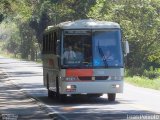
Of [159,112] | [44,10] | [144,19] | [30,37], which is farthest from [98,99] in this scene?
[30,37]

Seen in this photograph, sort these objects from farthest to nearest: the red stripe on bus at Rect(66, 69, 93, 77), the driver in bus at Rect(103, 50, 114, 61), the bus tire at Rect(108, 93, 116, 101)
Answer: the bus tire at Rect(108, 93, 116, 101) < the driver in bus at Rect(103, 50, 114, 61) < the red stripe on bus at Rect(66, 69, 93, 77)

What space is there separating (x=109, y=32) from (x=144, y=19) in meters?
26.7

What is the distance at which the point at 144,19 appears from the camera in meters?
48.6

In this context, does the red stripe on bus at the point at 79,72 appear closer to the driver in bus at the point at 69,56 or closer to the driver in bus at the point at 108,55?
the driver in bus at the point at 69,56

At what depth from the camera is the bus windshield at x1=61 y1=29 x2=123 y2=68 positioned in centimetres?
2198

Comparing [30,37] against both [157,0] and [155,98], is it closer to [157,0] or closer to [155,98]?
[157,0]

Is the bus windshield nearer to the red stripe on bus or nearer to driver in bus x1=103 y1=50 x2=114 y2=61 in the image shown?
driver in bus x1=103 y1=50 x2=114 y2=61

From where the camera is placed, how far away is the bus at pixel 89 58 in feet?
71.9

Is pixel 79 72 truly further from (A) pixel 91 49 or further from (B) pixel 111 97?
(B) pixel 111 97

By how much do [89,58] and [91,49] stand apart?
14.4 inches

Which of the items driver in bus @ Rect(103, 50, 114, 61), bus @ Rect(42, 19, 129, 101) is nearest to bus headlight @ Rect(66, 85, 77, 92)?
bus @ Rect(42, 19, 129, 101)

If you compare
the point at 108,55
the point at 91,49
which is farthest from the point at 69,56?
the point at 108,55

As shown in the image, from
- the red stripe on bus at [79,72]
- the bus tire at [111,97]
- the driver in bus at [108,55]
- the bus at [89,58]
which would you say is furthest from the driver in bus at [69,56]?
the bus tire at [111,97]

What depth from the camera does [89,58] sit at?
22.1 meters
